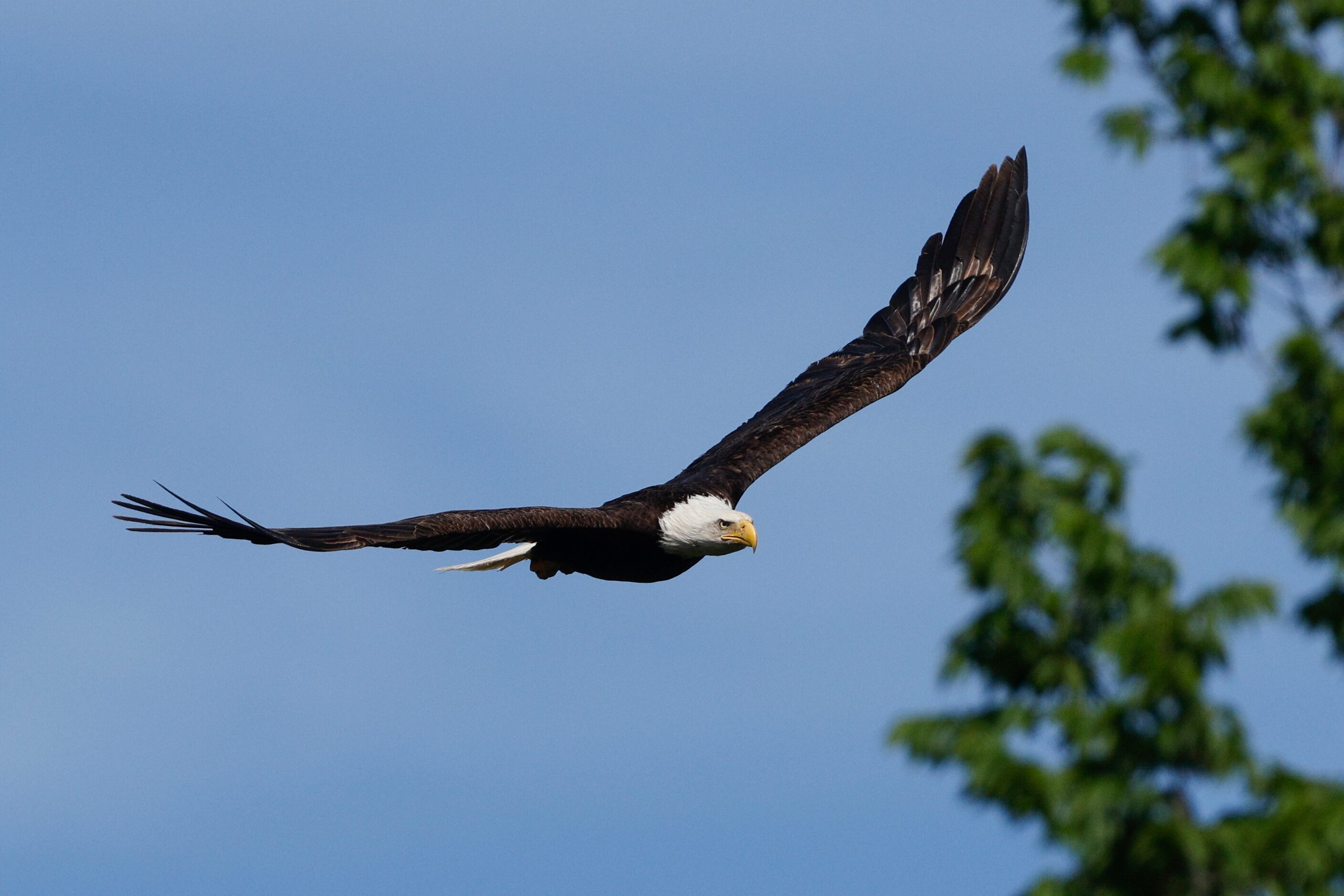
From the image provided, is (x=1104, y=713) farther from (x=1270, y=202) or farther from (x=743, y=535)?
(x=743, y=535)

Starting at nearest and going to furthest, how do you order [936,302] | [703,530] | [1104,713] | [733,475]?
1. [1104,713]
2. [703,530]
3. [733,475]
4. [936,302]

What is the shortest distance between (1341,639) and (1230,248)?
161cm

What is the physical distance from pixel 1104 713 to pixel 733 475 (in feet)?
25.1

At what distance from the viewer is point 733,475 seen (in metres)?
14.3

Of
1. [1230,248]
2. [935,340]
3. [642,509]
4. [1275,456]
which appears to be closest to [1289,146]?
[1230,248]

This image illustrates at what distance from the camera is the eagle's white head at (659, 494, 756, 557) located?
517 inches

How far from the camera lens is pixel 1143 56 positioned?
27.5 feet

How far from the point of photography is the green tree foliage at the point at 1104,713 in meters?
6.61

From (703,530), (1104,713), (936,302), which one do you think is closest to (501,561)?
(703,530)

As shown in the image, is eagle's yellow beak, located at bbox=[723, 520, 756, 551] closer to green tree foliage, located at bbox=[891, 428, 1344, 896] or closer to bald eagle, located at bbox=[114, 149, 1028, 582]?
bald eagle, located at bbox=[114, 149, 1028, 582]

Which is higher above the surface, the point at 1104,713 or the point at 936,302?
the point at 936,302

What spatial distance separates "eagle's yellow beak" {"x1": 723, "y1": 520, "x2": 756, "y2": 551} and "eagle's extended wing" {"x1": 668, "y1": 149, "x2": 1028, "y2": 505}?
2.30 metres

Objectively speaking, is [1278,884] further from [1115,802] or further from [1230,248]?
[1230,248]

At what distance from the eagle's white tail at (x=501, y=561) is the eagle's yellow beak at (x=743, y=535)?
134cm
